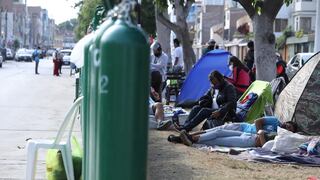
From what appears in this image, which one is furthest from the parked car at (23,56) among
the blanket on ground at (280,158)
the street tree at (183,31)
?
the blanket on ground at (280,158)

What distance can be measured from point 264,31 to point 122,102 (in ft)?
31.7

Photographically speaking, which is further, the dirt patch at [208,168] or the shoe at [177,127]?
the shoe at [177,127]

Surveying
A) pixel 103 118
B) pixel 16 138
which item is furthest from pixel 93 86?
pixel 16 138

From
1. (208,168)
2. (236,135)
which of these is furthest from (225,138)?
(208,168)

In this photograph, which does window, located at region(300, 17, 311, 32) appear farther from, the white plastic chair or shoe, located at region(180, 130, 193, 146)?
the white plastic chair

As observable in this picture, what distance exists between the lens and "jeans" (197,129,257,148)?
880 cm

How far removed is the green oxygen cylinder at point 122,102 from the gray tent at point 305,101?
7016 millimetres

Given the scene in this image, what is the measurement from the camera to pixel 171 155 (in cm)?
804

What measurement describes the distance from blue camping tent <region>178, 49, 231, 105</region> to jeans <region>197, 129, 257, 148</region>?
4.80 meters

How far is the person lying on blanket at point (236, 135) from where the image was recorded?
874 cm

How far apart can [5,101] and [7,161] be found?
8565 mm

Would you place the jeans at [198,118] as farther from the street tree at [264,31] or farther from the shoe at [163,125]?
the street tree at [264,31]

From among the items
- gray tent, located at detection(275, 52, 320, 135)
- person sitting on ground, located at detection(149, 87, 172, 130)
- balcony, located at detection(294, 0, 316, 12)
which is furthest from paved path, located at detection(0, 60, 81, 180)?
balcony, located at detection(294, 0, 316, 12)

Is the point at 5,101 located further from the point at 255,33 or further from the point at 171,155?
the point at 171,155
